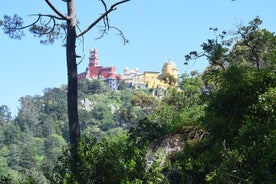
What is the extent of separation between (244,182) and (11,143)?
96.0 m

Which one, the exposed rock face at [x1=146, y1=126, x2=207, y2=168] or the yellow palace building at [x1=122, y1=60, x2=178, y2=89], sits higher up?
the yellow palace building at [x1=122, y1=60, x2=178, y2=89]

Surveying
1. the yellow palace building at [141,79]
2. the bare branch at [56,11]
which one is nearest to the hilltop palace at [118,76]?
the yellow palace building at [141,79]

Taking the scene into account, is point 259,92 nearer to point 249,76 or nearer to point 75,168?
point 249,76

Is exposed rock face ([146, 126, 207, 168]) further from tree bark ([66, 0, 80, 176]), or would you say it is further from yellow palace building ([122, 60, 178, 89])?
yellow palace building ([122, 60, 178, 89])

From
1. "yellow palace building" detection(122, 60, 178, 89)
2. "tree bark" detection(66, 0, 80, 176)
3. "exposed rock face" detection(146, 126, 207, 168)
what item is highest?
"yellow palace building" detection(122, 60, 178, 89)

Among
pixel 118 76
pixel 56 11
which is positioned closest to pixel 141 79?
pixel 118 76

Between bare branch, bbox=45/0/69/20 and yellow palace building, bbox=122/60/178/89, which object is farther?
yellow palace building, bbox=122/60/178/89

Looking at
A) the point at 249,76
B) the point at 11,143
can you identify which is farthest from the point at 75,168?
the point at 11,143

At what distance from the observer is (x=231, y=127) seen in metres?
5.39

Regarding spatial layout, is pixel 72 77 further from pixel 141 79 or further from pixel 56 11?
pixel 141 79

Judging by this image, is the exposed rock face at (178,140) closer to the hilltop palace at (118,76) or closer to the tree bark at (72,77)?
the tree bark at (72,77)

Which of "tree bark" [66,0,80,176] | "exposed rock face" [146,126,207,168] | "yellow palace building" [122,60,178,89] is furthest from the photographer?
"yellow palace building" [122,60,178,89]

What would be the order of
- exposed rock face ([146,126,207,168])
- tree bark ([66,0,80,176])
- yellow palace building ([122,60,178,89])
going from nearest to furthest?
1. exposed rock face ([146,126,207,168])
2. tree bark ([66,0,80,176])
3. yellow palace building ([122,60,178,89])

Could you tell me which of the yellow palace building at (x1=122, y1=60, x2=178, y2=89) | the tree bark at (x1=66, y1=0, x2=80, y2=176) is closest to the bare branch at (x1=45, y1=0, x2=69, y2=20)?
the tree bark at (x1=66, y1=0, x2=80, y2=176)
